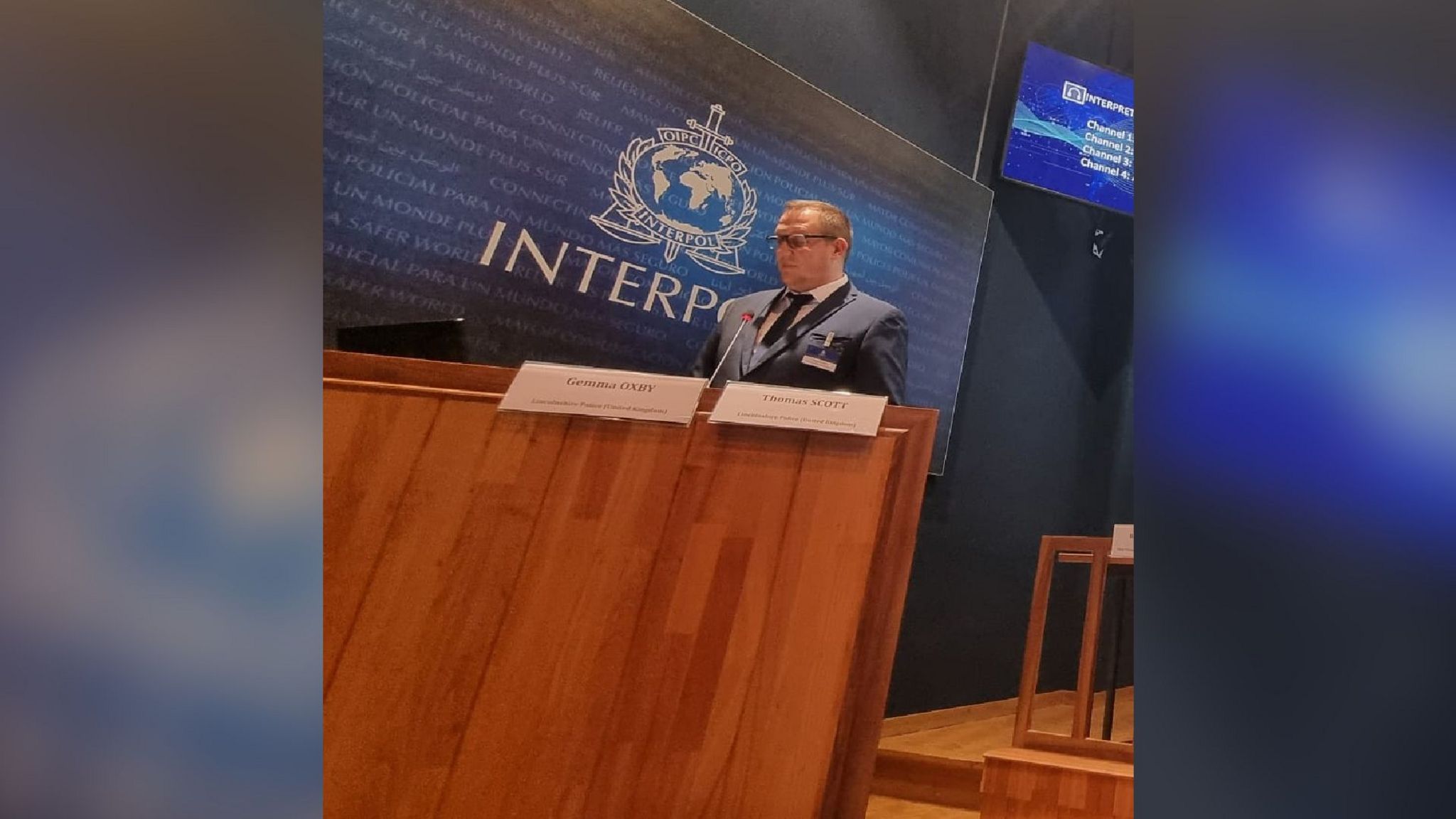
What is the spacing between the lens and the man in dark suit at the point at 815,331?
2.79 m

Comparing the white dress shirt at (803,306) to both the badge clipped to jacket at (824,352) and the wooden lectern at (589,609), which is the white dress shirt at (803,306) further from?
the wooden lectern at (589,609)

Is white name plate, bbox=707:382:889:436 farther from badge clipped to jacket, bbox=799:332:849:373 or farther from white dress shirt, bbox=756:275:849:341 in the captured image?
white dress shirt, bbox=756:275:849:341

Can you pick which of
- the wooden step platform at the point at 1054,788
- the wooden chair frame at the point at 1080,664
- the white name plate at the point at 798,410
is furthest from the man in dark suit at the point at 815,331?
the white name plate at the point at 798,410

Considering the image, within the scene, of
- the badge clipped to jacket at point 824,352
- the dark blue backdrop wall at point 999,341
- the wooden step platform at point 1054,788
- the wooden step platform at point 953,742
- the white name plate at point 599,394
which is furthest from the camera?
the dark blue backdrop wall at point 999,341

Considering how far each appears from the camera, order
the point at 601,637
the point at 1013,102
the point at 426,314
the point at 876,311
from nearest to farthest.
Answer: the point at 601,637 < the point at 426,314 < the point at 876,311 < the point at 1013,102

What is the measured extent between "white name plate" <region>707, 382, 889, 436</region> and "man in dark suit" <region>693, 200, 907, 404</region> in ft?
5.04

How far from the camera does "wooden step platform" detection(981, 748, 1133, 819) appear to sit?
1325mm

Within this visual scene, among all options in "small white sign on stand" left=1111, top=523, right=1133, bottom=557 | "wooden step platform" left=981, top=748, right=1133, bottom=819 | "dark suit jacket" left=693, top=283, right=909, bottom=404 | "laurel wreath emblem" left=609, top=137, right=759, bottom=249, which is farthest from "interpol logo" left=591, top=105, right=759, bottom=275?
"wooden step platform" left=981, top=748, right=1133, bottom=819

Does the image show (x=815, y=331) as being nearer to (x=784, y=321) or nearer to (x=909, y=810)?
(x=784, y=321)
